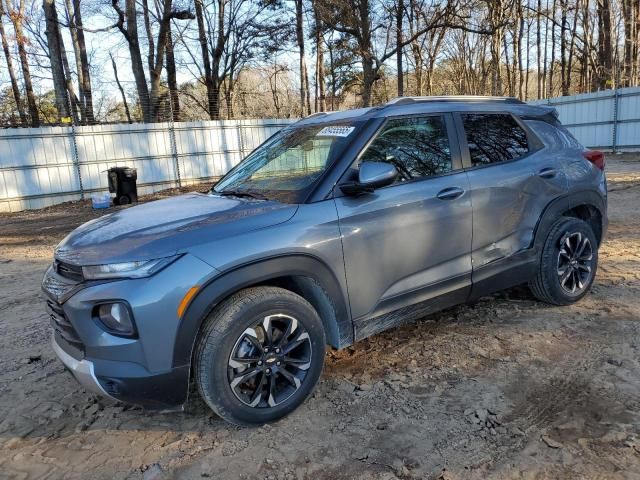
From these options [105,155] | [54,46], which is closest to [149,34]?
[54,46]

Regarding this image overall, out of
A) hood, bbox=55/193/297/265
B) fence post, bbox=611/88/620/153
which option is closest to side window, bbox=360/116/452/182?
hood, bbox=55/193/297/265

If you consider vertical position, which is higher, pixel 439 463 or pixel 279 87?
pixel 279 87

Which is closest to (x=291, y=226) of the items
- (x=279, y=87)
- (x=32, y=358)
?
(x=32, y=358)

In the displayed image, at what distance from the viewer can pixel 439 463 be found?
2461 mm

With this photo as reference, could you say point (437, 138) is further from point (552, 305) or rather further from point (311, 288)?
point (552, 305)

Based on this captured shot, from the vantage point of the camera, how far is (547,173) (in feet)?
13.0

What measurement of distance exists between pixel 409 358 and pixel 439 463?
112 centimetres

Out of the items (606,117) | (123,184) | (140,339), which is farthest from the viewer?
(606,117)

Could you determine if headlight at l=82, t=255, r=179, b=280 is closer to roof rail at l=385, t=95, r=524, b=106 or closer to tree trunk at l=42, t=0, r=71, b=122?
roof rail at l=385, t=95, r=524, b=106

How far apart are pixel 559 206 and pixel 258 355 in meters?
2.80

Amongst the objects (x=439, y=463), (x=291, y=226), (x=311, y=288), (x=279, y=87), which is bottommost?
(x=439, y=463)

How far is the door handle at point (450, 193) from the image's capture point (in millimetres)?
3396

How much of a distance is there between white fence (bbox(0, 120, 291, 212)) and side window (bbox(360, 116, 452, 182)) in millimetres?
14209

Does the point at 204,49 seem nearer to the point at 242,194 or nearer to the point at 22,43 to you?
the point at 22,43
